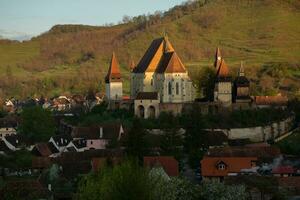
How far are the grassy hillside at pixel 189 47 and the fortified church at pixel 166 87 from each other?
3828cm

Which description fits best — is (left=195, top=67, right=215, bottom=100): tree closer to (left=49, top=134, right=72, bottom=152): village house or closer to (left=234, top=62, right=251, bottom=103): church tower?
(left=234, top=62, right=251, bottom=103): church tower

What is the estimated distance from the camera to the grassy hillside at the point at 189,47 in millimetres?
126312

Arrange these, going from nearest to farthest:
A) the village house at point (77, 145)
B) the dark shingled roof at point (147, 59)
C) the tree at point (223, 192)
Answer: the tree at point (223, 192) < the village house at point (77, 145) < the dark shingled roof at point (147, 59)

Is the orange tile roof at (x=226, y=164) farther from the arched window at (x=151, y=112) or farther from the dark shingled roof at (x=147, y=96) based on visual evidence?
the dark shingled roof at (x=147, y=96)

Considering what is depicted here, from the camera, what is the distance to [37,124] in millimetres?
69625

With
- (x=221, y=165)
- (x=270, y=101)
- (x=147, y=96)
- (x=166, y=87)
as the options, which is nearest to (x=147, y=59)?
(x=166, y=87)

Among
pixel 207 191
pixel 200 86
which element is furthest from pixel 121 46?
pixel 207 191

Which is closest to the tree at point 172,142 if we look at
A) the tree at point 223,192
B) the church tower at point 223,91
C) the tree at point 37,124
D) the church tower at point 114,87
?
the church tower at point 223,91

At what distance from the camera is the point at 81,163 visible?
2031 inches

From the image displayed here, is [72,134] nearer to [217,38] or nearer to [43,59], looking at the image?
[217,38]

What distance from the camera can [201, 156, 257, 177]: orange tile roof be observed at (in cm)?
4600

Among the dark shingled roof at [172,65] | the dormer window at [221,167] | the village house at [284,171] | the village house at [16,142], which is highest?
the dark shingled roof at [172,65]

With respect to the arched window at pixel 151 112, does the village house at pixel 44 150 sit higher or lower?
lower

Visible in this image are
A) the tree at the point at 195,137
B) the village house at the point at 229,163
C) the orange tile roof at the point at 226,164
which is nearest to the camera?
the village house at the point at 229,163
